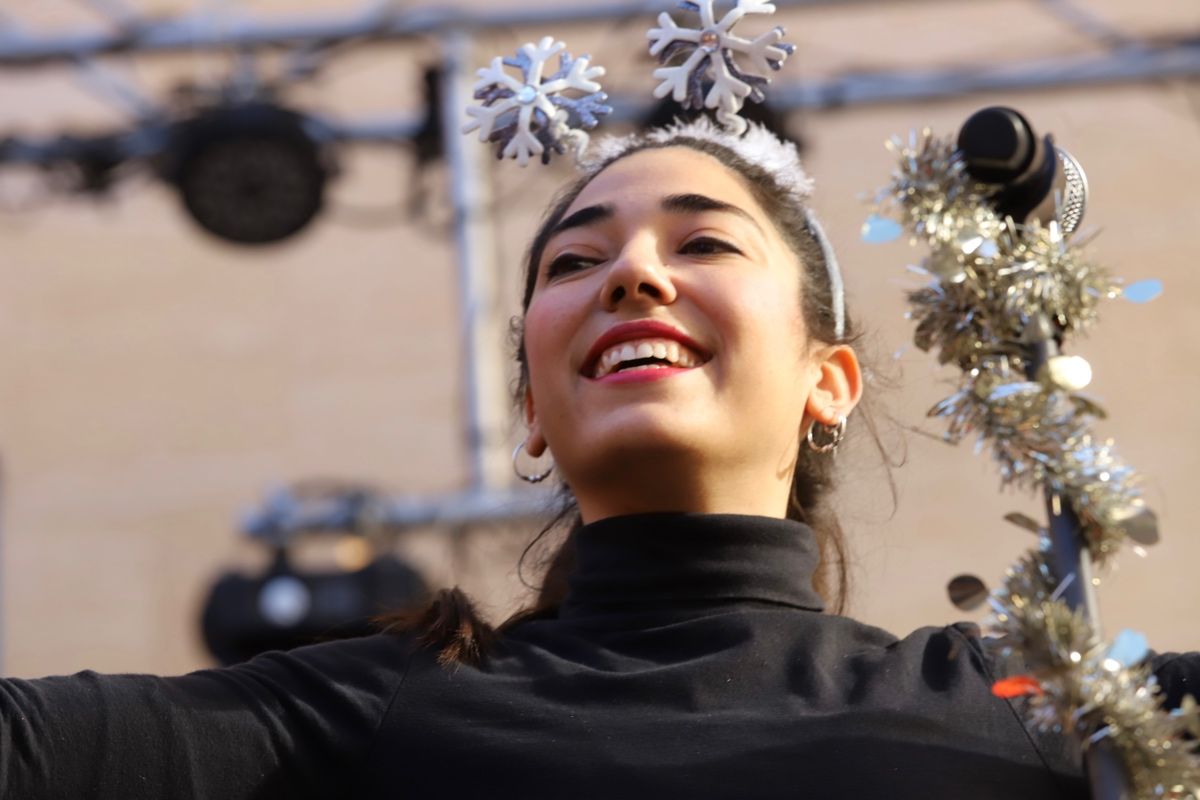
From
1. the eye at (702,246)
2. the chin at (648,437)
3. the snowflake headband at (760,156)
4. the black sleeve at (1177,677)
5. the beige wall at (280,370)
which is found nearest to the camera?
the black sleeve at (1177,677)

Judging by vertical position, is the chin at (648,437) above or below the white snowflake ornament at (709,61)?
below

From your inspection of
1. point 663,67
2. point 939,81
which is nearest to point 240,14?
point 939,81

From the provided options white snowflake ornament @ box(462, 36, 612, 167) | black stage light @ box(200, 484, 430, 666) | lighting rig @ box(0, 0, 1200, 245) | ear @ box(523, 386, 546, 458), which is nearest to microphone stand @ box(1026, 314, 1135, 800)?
ear @ box(523, 386, 546, 458)

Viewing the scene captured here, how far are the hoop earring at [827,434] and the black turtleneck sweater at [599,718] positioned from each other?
0.82 feet

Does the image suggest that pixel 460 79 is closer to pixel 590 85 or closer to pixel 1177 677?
pixel 590 85

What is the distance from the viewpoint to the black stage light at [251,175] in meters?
4.55

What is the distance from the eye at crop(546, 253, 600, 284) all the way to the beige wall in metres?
4.46

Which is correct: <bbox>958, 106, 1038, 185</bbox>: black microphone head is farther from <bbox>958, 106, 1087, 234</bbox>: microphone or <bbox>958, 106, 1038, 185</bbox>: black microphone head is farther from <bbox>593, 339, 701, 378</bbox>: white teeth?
<bbox>593, 339, 701, 378</bbox>: white teeth

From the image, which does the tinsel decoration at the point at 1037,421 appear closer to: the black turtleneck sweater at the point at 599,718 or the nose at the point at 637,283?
the black turtleneck sweater at the point at 599,718

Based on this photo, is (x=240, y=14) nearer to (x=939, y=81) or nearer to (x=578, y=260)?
(x=939, y=81)

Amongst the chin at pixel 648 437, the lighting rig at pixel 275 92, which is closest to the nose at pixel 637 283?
the chin at pixel 648 437

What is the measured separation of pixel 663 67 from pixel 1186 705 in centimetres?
102

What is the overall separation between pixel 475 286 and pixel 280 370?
267 cm

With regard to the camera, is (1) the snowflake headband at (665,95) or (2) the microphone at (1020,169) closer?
(2) the microphone at (1020,169)
